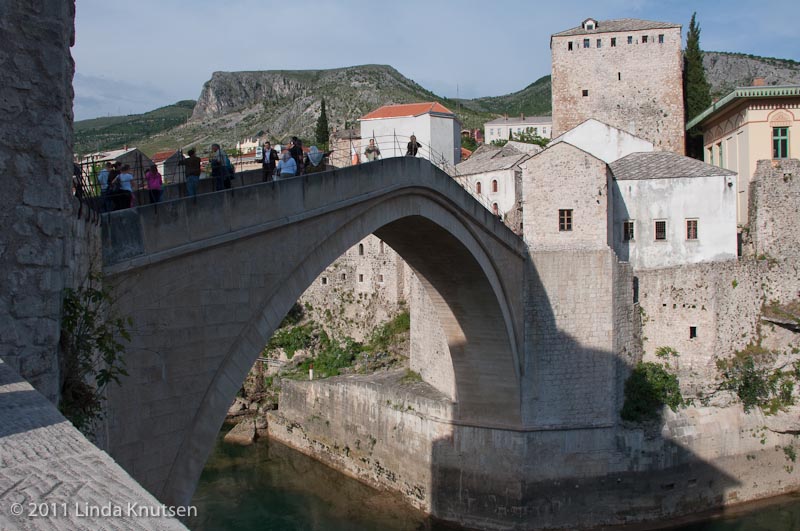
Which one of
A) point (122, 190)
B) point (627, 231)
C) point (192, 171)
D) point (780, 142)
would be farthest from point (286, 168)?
point (780, 142)

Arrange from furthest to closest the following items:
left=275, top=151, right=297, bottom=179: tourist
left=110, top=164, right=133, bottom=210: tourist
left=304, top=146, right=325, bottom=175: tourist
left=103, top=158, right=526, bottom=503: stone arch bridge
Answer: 1. left=304, top=146, right=325, bottom=175: tourist
2. left=275, top=151, right=297, bottom=179: tourist
3. left=110, top=164, right=133, bottom=210: tourist
4. left=103, top=158, right=526, bottom=503: stone arch bridge

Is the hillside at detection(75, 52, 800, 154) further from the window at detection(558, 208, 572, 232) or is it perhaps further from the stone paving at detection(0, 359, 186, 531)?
the stone paving at detection(0, 359, 186, 531)

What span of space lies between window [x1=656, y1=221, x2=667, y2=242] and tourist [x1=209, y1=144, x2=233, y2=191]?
14666mm

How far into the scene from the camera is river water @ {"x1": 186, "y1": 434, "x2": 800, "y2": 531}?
60.5 ft

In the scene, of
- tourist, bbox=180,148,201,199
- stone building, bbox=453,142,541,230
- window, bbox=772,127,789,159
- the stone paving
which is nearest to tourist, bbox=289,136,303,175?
tourist, bbox=180,148,201,199

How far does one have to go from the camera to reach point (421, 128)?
34.6m

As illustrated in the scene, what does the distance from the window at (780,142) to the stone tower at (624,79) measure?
8141mm

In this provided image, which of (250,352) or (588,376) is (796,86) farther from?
(250,352)

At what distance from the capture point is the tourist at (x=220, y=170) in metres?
9.30

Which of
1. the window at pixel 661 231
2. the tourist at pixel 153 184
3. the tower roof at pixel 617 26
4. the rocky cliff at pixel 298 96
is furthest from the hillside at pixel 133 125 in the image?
the tourist at pixel 153 184

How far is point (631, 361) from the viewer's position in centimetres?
1977

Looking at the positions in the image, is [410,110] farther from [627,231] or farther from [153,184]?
[153,184]

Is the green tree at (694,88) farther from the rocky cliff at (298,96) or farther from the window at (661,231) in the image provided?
the rocky cliff at (298,96)

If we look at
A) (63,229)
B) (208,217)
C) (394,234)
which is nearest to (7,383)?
(63,229)
